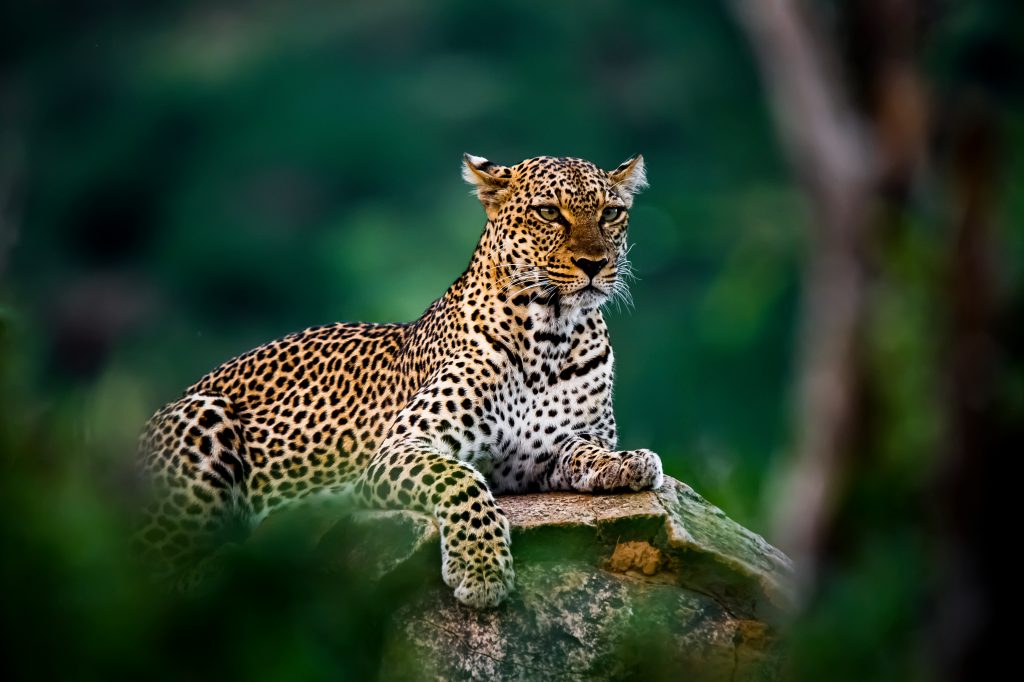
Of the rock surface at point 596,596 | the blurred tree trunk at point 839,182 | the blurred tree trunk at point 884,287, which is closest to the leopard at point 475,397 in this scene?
the rock surface at point 596,596

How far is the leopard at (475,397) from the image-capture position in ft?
24.3

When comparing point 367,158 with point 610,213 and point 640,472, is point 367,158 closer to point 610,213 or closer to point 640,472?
point 610,213

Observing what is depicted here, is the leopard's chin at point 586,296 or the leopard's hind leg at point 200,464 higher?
the leopard's chin at point 586,296

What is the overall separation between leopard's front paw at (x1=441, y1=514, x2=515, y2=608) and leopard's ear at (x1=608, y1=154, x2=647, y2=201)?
7.09 ft

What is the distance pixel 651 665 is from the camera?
3.20 m

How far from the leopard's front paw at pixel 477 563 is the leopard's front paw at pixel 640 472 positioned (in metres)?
0.86

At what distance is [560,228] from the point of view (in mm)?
7695

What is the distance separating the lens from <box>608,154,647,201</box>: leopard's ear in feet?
26.5

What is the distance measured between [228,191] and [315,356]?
4004 cm

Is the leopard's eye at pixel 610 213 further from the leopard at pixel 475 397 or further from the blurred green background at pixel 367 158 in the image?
the blurred green background at pixel 367 158

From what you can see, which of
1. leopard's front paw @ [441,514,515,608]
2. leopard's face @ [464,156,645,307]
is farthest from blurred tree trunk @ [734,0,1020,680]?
leopard's front paw @ [441,514,515,608]

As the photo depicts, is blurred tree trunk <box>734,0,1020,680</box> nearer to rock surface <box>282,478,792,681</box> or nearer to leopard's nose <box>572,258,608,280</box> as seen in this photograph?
rock surface <box>282,478,792,681</box>

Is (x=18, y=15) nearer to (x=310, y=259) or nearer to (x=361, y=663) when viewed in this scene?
(x=310, y=259)

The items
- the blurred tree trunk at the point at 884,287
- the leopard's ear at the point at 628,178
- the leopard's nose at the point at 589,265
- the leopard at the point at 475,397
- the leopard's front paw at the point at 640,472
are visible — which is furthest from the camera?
the leopard's ear at the point at 628,178
